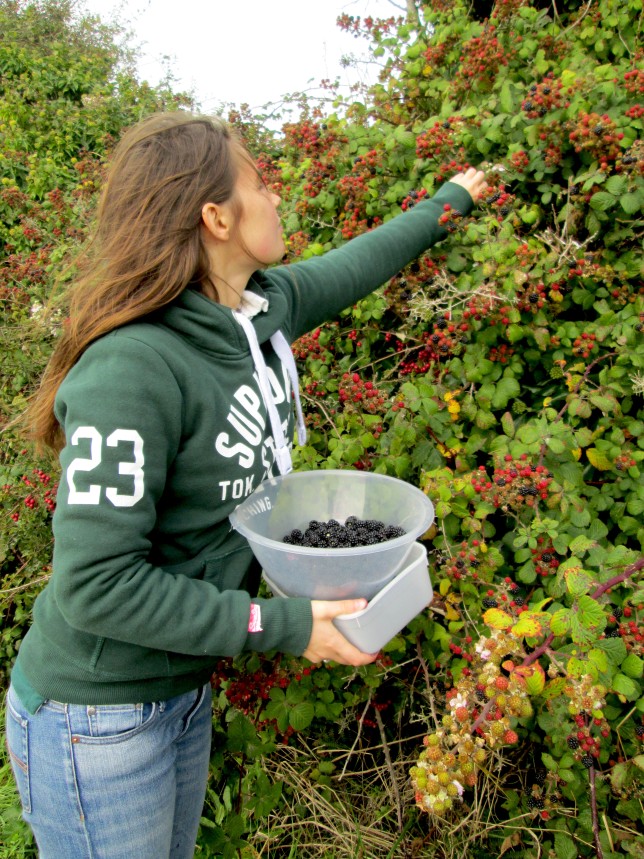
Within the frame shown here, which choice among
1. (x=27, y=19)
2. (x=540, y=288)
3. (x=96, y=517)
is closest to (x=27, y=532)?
(x=96, y=517)

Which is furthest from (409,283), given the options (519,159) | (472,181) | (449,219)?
(519,159)

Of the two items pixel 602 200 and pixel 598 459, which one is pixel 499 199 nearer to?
pixel 602 200

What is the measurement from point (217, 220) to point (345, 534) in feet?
2.27

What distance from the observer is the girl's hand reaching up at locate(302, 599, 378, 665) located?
122 cm

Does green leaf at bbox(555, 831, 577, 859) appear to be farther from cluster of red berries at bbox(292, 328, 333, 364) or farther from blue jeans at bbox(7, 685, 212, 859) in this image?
cluster of red berries at bbox(292, 328, 333, 364)

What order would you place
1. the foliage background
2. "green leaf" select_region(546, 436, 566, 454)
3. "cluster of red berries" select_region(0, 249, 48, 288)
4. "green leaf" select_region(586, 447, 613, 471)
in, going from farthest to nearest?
1. "cluster of red berries" select_region(0, 249, 48, 288)
2. "green leaf" select_region(586, 447, 613, 471)
3. "green leaf" select_region(546, 436, 566, 454)
4. the foliage background

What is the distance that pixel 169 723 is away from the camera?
135cm

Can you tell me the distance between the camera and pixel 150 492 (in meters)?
1.11

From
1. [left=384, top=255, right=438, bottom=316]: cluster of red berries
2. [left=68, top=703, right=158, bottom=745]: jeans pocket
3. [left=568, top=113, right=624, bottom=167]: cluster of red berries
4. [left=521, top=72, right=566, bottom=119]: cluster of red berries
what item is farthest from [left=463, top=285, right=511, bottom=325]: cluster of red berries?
[left=68, top=703, right=158, bottom=745]: jeans pocket

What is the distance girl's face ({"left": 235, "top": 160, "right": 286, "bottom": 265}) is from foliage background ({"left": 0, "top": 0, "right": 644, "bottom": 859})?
55 centimetres

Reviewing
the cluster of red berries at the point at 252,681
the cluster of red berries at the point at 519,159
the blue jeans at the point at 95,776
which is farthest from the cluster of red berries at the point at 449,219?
the blue jeans at the point at 95,776

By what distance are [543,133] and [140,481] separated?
1.61m

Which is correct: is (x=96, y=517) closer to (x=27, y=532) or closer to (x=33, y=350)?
(x=27, y=532)

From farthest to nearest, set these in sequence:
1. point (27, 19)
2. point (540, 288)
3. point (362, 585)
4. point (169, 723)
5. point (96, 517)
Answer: point (27, 19) → point (540, 288) → point (169, 723) → point (362, 585) → point (96, 517)
